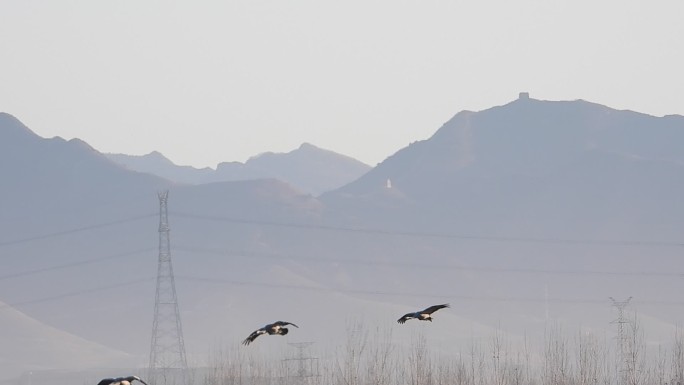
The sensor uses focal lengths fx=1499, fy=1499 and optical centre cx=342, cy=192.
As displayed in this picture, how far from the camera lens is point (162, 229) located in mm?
99750

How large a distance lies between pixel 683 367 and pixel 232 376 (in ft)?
64.3

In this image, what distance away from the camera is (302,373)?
73.6 metres

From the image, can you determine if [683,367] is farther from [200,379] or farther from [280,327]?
[200,379]

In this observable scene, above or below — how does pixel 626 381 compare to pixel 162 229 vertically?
below

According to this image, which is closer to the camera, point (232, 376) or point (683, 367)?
point (683, 367)

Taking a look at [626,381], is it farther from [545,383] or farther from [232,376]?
[232,376]

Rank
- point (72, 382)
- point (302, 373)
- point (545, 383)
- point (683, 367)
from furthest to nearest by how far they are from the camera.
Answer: point (72, 382), point (302, 373), point (545, 383), point (683, 367)

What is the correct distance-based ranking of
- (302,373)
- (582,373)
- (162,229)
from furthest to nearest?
(162,229) < (302,373) < (582,373)

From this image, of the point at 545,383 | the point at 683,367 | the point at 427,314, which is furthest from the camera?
the point at 545,383

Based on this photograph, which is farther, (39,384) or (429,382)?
(39,384)

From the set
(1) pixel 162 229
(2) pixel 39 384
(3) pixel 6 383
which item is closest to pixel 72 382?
(2) pixel 39 384

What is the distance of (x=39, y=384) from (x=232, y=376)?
12403 cm

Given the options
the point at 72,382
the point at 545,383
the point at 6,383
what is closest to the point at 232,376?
the point at 545,383

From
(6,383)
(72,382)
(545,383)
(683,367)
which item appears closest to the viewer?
(683,367)
